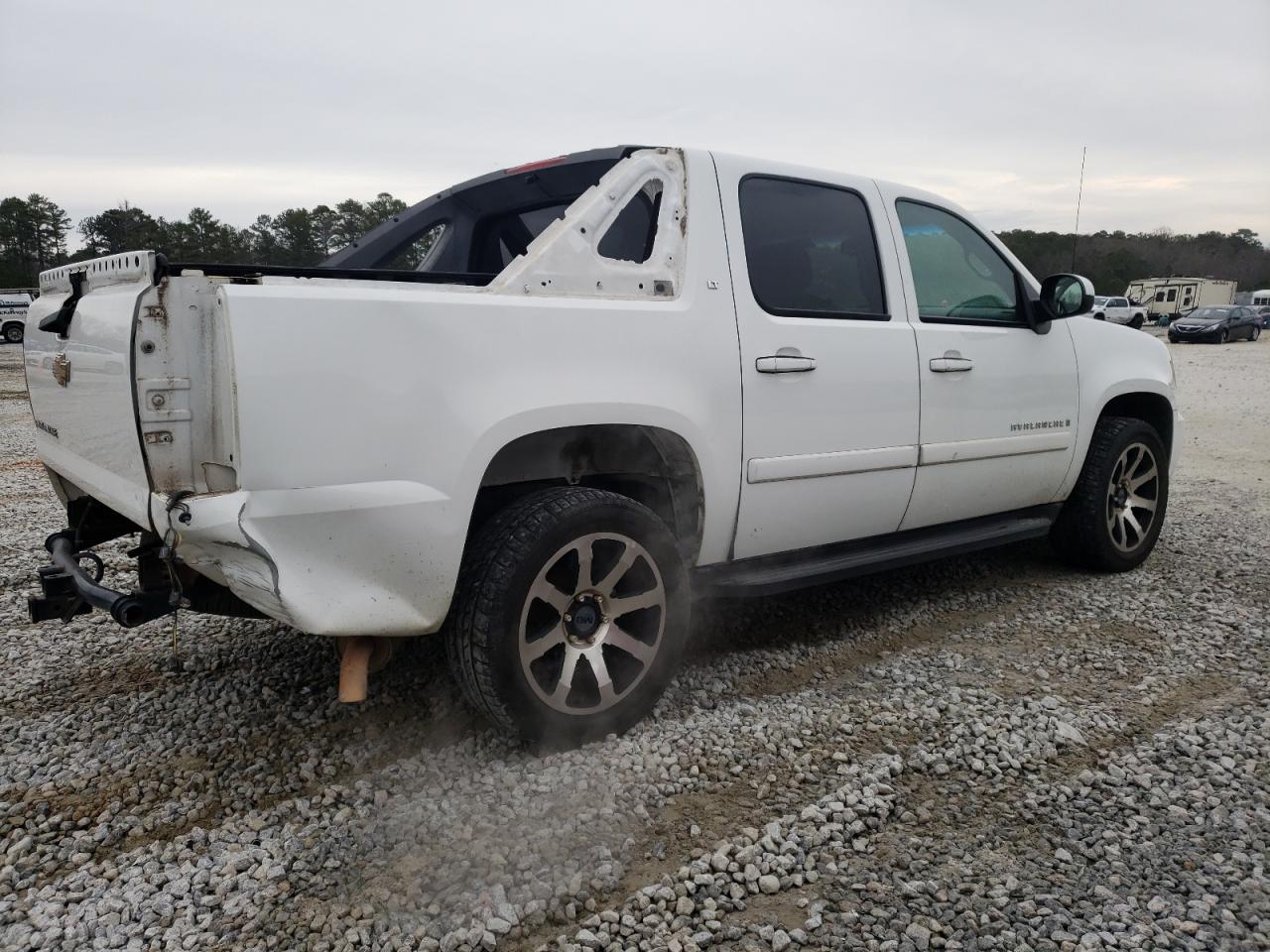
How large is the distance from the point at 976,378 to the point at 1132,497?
1.67m

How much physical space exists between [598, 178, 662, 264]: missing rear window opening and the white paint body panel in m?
0.06

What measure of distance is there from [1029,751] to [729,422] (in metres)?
1.46

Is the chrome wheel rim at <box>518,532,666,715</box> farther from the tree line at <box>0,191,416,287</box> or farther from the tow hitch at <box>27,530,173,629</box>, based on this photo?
the tree line at <box>0,191,416,287</box>

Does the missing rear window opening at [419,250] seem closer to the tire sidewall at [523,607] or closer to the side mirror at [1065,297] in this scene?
the tire sidewall at [523,607]

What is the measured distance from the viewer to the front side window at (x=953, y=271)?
155 inches

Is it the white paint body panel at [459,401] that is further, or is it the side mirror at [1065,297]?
the side mirror at [1065,297]

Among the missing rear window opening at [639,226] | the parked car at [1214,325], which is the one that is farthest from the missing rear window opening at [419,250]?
the parked car at [1214,325]

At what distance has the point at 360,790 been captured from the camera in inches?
106

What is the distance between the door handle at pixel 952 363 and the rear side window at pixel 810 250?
300 millimetres

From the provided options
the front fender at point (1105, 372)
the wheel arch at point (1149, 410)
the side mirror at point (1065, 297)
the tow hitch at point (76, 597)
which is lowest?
A: the tow hitch at point (76, 597)

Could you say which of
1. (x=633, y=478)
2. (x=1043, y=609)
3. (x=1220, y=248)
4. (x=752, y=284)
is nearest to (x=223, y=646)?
(x=633, y=478)

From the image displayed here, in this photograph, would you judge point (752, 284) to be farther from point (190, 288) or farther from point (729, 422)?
point (190, 288)

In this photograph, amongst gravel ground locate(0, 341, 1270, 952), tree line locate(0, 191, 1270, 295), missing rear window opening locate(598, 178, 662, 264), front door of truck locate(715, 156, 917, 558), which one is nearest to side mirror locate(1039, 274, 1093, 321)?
front door of truck locate(715, 156, 917, 558)

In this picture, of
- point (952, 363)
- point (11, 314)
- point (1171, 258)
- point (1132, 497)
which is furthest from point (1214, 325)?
point (1171, 258)
